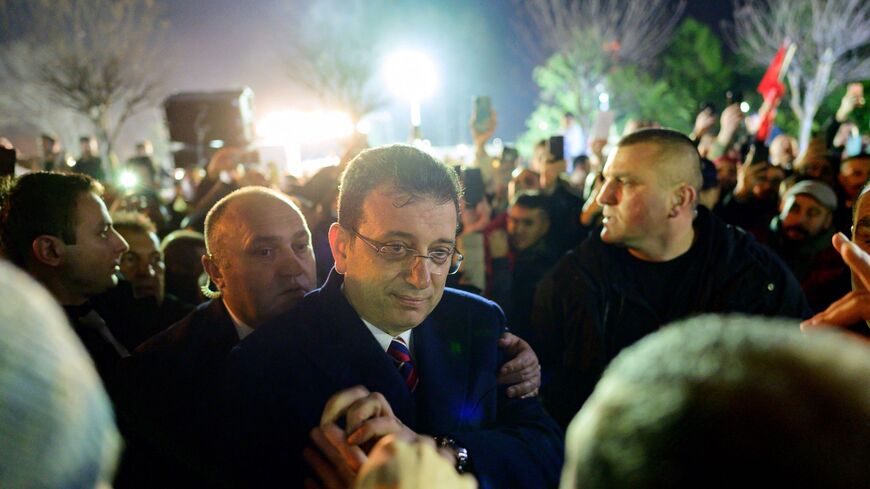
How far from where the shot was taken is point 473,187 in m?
5.14

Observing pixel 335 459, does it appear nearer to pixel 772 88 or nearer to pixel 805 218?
pixel 805 218

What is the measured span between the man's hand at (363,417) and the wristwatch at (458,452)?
0.27m

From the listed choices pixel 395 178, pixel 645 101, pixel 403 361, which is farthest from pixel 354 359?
pixel 645 101

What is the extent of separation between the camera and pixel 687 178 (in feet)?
9.34

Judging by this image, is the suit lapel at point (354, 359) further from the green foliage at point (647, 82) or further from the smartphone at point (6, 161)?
the green foliage at point (647, 82)

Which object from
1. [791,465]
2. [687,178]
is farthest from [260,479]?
[687,178]

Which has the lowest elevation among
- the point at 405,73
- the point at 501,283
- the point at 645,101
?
the point at 501,283

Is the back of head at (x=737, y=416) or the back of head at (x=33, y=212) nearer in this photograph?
the back of head at (x=737, y=416)

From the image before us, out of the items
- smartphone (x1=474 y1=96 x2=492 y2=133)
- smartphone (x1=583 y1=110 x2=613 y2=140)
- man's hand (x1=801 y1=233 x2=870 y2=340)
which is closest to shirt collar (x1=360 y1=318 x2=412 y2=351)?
man's hand (x1=801 y1=233 x2=870 y2=340)

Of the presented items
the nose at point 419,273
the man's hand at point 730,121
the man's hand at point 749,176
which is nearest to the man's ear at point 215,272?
the nose at point 419,273

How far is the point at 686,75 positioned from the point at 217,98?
93.4ft

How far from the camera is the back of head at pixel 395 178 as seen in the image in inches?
68.1

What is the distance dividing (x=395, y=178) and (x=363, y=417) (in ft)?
2.52

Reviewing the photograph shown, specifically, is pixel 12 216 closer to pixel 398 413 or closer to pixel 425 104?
pixel 398 413
